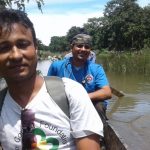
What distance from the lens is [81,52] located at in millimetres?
5262

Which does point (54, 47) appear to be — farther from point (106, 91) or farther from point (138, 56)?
point (106, 91)

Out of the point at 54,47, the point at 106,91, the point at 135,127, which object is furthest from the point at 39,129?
the point at 54,47

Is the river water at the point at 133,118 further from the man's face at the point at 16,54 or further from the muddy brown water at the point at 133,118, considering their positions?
the man's face at the point at 16,54

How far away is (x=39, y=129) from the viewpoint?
1970 millimetres

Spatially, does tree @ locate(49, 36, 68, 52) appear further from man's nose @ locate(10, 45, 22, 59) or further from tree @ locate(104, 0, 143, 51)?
man's nose @ locate(10, 45, 22, 59)

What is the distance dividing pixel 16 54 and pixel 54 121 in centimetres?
36

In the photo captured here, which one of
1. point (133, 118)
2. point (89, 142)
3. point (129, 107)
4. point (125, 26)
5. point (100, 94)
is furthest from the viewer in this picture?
point (125, 26)

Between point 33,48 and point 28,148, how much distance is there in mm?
484

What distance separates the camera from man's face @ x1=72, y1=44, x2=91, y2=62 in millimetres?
5258

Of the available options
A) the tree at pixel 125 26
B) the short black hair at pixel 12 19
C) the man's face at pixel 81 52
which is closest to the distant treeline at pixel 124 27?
the tree at pixel 125 26

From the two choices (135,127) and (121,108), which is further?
(121,108)

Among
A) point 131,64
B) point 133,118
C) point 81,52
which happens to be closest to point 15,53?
point 81,52

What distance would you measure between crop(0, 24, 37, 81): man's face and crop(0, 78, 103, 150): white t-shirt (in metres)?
0.13

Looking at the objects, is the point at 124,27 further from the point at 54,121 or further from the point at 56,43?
the point at 56,43
